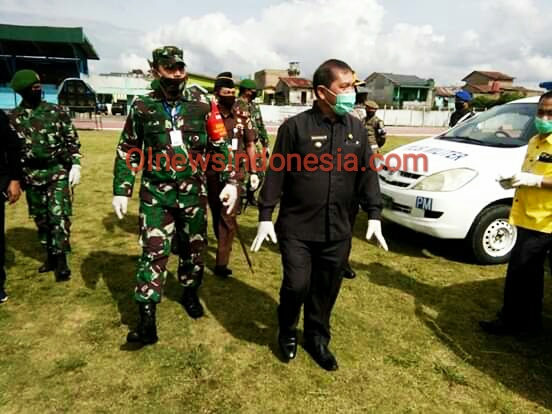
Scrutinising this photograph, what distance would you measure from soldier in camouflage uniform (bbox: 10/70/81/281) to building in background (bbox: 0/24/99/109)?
3815cm

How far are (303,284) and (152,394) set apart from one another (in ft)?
4.04

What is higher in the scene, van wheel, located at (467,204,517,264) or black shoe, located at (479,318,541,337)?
van wheel, located at (467,204,517,264)

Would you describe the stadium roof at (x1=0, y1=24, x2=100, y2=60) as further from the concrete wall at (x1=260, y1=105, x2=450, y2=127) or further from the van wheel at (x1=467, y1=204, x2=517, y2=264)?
the van wheel at (x1=467, y1=204, x2=517, y2=264)

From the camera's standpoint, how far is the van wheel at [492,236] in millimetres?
4922

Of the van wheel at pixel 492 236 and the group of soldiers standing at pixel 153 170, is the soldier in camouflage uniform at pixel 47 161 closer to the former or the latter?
the group of soldiers standing at pixel 153 170

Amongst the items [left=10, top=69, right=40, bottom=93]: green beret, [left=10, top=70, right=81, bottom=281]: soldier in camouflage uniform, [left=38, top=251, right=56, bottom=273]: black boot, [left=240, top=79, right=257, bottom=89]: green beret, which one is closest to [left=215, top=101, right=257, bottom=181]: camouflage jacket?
[left=240, top=79, right=257, bottom=89]: green beret

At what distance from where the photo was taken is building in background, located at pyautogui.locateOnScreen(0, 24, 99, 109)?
134 ft

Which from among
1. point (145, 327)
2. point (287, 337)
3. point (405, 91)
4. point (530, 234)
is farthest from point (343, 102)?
point (405, 91)

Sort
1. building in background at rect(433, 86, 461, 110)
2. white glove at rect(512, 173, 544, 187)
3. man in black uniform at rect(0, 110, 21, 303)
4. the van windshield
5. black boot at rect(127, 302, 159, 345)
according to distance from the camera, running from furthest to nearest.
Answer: building in background at rect(433, 86, 461, 110) < the van windshield < man in black uniform at rect(0, 110, 21, 303) < black boot at rect(127, 302, 159, 345) < white glove at rect(512, 173, 544, 187)

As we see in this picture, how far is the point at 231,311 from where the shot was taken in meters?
3.98

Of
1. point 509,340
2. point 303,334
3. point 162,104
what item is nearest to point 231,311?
point 303,334

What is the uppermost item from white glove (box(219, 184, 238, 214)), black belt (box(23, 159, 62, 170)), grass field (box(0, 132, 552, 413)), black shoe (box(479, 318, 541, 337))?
black belt (box(23, 159, 62, 170))

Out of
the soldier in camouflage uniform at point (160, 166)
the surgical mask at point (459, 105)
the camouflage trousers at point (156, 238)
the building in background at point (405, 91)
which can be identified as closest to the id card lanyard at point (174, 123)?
the soldier in camouflage uniform at point (160, 166)

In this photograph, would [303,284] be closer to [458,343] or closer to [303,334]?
[303,334]
